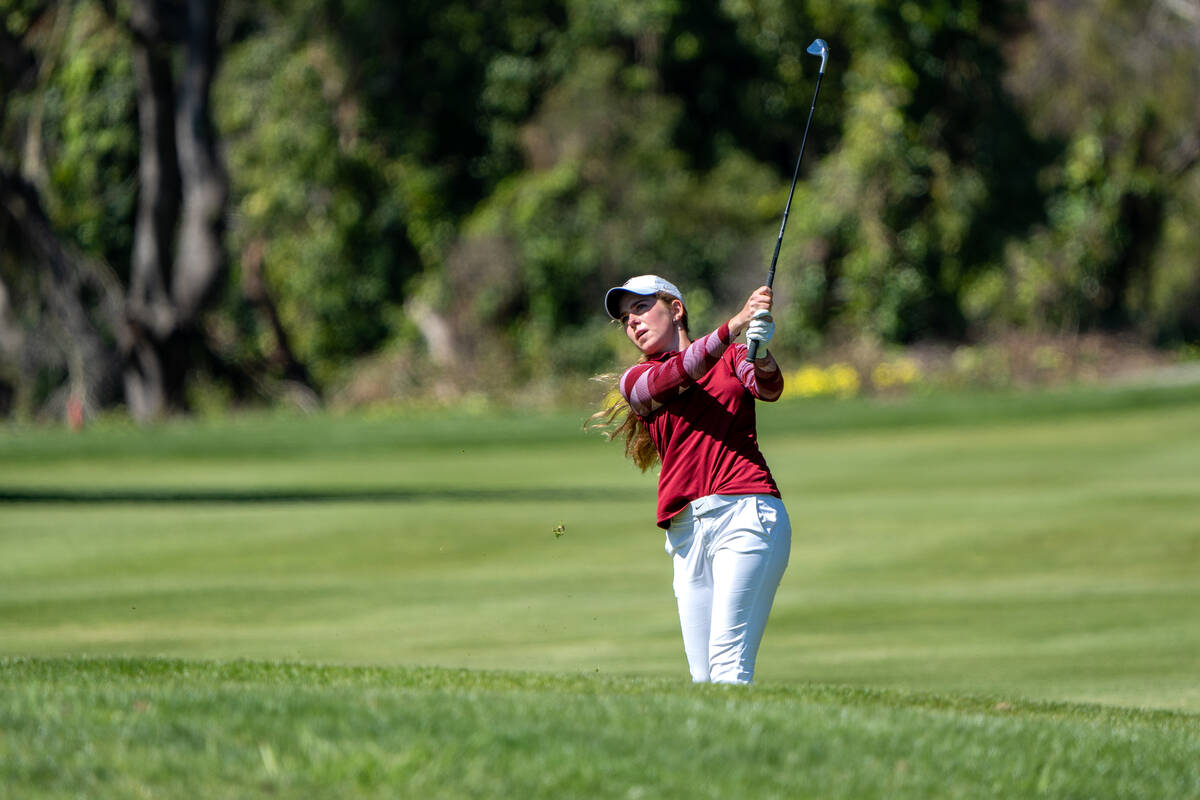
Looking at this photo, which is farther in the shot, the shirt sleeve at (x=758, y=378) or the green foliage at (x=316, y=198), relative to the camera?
the green foliage at (x=316, y=198)

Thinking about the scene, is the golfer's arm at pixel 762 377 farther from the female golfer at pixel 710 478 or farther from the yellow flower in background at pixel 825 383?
the yellow flower in background at pixel 825 383

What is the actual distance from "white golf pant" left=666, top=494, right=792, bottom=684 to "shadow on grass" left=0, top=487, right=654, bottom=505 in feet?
37.1

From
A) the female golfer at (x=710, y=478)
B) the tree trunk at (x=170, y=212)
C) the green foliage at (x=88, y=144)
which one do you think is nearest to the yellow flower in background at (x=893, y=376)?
the tree trunk at (x=170, y=212)

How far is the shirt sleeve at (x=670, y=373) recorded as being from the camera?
236 inches

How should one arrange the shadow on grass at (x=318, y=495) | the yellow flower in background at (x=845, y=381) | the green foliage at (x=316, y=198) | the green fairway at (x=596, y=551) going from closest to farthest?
the green fairway at (x=596, y=551) < the shadow on grass at (x=318, y=495) < the yellow flower in background at (x=845, y=381) < the green foliage at (x=316, y=198)

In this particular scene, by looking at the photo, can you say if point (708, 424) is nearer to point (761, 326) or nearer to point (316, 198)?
point (761, 326)

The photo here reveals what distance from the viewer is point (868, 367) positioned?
2934 centimetres

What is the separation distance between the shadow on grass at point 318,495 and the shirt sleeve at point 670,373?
11391 mm

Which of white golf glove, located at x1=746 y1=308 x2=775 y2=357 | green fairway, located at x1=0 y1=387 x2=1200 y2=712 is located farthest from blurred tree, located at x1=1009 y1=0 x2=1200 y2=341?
white golf glove, located at x1=746 y1=308 x2=775 y2=357

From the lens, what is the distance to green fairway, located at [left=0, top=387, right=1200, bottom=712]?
1048 cm

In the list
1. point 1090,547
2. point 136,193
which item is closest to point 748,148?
point 136,193

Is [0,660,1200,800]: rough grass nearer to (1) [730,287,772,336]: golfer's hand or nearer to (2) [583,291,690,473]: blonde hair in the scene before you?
(2) [583,291,690,473]: blonde hair

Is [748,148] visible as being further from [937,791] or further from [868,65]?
[937,791]

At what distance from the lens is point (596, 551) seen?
48.1ft
